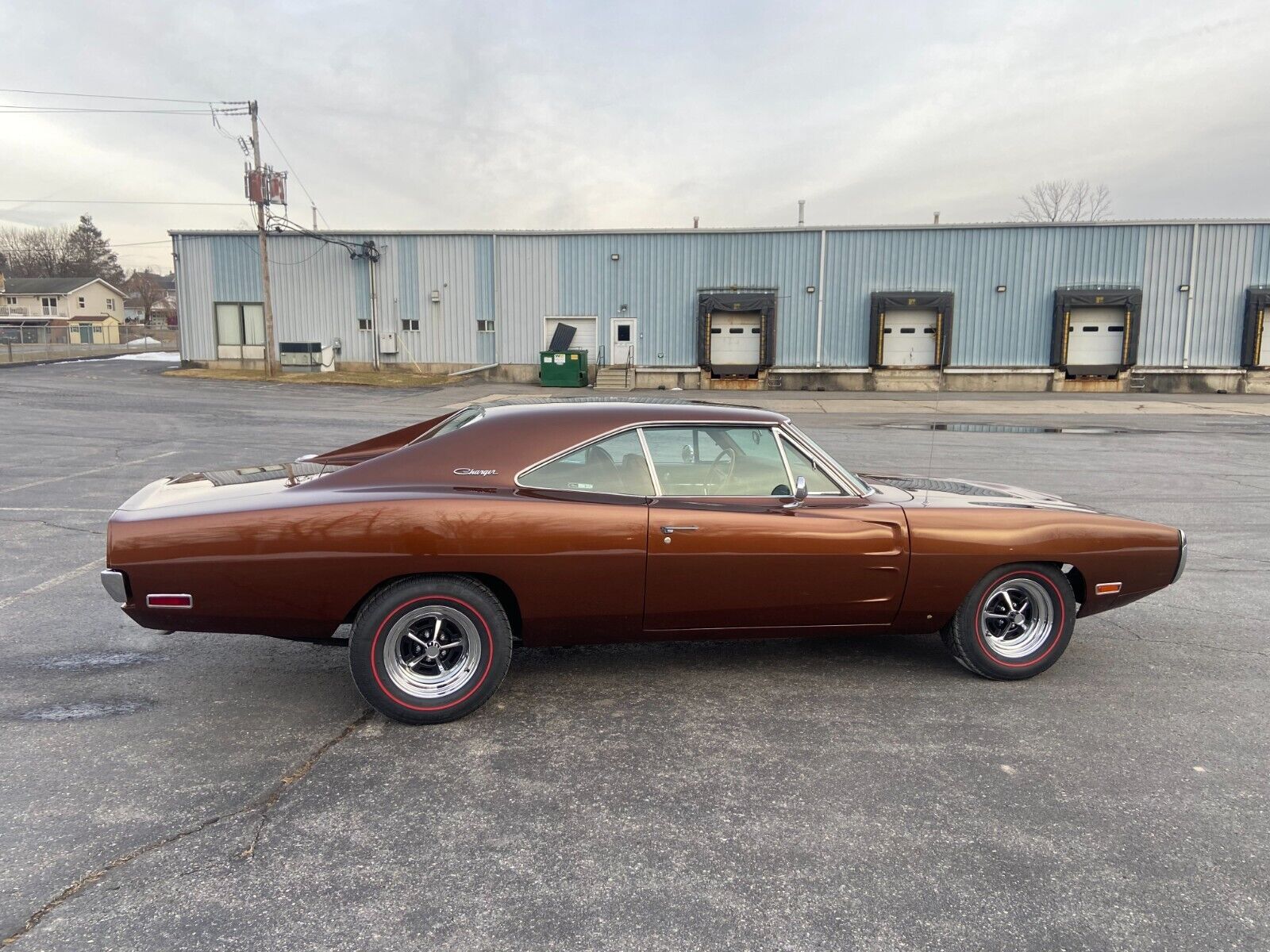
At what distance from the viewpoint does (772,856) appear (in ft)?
8.87

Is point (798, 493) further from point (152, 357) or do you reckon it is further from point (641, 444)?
point (152, 357)

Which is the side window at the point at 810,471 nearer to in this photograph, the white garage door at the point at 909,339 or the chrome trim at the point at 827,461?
the chrome trim at the point at 827,461

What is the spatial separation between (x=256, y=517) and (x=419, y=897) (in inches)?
69.6

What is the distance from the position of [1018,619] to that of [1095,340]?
29.7 m

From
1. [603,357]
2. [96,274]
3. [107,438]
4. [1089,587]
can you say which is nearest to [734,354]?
[603,357]

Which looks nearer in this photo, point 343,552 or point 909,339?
point 343,552

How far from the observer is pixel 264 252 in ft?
97.6

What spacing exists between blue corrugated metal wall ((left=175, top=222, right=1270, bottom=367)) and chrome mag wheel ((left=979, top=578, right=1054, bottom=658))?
1069 inches

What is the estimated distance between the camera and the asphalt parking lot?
94.3 inches

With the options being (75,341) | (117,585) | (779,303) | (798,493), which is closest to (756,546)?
(798,493)

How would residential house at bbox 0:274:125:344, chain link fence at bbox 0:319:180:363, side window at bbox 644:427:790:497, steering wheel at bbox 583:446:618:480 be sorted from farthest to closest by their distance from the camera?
residential house at bbox 0:274:125:344, chain link fence at bbox 0:319:180:363, side window at bbox 644:427:790:497, steering wheel at bbox 583:446:618:480

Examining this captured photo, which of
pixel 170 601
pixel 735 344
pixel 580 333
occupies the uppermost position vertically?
pixel 580 333

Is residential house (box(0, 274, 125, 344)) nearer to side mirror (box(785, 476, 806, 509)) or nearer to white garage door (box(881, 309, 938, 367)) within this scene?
white garage door (box(881, 309, 938, 367))

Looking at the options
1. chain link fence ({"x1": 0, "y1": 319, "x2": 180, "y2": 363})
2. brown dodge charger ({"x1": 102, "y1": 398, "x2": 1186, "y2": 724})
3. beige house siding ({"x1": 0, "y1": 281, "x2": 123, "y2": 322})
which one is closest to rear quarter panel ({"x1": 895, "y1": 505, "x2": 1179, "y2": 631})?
brown dodge charger ({"x1": 102, "y1": 398, "x2": 1186, "y2": 724})
